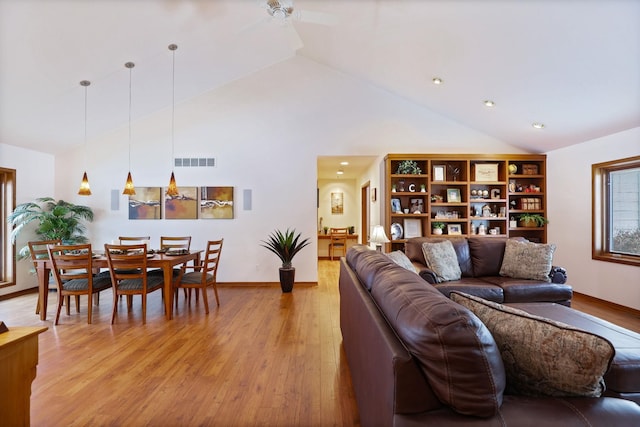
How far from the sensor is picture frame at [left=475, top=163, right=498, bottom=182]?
17.0ft

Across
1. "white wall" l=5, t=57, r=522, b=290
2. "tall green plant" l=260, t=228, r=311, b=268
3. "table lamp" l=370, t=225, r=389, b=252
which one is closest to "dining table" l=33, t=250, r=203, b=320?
"tall green plant" l=260, t=228, r=311, b=268

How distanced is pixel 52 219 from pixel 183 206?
6.26 ft

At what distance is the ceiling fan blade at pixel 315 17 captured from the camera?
11.9 ft

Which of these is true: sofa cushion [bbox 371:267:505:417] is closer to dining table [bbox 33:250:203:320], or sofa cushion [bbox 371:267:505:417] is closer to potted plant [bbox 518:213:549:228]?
dining table [bbox 33:250:203:320]

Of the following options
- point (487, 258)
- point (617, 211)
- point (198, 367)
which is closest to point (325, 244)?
point (487, 258)

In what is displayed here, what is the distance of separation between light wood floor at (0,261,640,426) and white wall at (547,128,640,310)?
0.33m

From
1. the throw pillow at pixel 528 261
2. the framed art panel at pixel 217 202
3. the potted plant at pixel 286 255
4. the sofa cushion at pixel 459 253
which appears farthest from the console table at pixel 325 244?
the throw pillow at pixel 528 261

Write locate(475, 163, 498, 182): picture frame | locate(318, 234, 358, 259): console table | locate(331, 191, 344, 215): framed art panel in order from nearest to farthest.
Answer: locate(475, 163, 498, 182): picture frame
locate(318, 234, 358, 259): console table
locate(331, 191, 344, 215): framed art panel

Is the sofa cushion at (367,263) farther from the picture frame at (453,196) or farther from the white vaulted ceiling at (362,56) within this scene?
the picture frame at (453,196)

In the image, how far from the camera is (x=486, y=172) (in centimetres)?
520

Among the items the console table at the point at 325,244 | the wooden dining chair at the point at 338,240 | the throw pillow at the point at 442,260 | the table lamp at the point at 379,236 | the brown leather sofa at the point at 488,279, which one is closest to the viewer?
the brown leather sofa at the point at 488,279

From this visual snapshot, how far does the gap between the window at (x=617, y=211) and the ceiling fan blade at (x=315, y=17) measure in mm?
4174

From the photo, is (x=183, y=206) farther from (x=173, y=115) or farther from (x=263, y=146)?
(x=263, y=146)

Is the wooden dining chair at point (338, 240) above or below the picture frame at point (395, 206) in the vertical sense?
below
